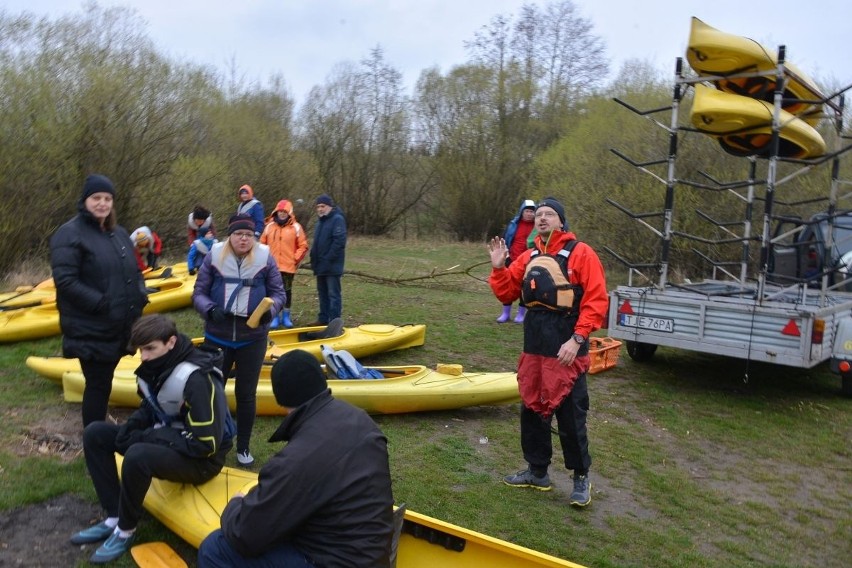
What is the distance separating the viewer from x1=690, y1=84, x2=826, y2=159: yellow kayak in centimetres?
642

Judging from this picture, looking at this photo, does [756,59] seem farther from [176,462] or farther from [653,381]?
[176,462]

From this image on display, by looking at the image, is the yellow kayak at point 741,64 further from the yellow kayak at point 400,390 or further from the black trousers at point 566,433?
the black trousers at point 566,433

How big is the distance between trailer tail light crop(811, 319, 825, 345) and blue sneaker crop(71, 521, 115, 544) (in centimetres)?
568

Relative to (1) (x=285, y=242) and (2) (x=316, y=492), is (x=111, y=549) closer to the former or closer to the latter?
(2) (x=316, y=492)

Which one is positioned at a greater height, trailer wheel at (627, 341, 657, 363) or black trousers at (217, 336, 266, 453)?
black trousers at (217, 336, 266, 453)

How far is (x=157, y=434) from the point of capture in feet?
11.4

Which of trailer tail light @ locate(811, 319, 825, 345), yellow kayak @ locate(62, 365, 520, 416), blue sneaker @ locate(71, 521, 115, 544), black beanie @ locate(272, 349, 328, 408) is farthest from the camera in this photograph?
trailer tail light @ locate(811, 319, 825, 345)

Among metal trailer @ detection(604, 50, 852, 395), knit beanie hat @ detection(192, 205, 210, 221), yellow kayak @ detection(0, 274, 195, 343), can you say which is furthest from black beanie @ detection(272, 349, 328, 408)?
knit beanie hat @ detection(192, 205, 210, 221)

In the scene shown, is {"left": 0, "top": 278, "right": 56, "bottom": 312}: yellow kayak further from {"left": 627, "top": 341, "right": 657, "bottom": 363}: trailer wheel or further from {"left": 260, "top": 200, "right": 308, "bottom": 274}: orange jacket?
{"left": 627, "top": 341, "right": 657, "bottom": 363}: trailer wheel

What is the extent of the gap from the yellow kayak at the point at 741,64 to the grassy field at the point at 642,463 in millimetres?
3044

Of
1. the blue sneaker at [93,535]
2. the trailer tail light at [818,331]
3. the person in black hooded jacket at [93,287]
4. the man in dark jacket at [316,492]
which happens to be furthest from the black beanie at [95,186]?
the trailer tail light at [818,331]

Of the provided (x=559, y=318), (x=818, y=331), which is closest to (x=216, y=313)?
(x=559, y=318)

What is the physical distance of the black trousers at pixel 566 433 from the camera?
164 inches

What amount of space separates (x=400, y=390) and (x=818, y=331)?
3723mm
